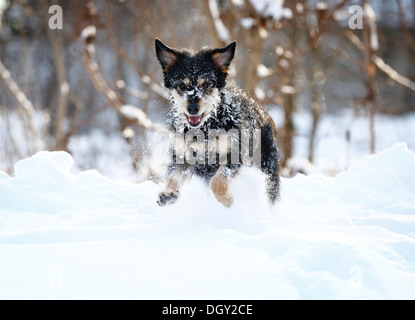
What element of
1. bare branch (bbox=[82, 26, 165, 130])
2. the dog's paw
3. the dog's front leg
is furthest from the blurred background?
the dog's paw

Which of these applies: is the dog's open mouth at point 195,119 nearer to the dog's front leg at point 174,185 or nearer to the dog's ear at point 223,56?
the dog's front leg at point 174,185

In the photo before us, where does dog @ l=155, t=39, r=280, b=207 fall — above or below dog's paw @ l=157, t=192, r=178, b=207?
above

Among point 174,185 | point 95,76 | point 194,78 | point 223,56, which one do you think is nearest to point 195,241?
point 174,185

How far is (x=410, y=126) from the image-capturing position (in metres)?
18.9

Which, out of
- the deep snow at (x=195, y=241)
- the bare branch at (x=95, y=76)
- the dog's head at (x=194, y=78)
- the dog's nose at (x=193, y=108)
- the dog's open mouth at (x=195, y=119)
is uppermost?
the bare branch at (x=95, y=76)

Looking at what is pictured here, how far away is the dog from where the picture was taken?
149 inches

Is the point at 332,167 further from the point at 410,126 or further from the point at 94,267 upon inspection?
the point at 410,126

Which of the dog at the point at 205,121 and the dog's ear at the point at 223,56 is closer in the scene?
→ the dog at the point at 205,121

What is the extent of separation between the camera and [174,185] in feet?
12.4

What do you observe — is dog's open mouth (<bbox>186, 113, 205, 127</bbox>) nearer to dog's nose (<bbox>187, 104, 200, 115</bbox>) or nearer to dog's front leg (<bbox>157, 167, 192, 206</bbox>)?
dog's nose (<bbox>187, 104, 200, 115</bbox>)

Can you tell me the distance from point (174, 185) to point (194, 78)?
926 millimetres

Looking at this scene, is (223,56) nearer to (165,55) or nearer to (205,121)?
(165,55)

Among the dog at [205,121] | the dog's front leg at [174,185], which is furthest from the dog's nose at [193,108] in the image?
the dog's front leg at [174,185]

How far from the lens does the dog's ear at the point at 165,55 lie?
4008mm
